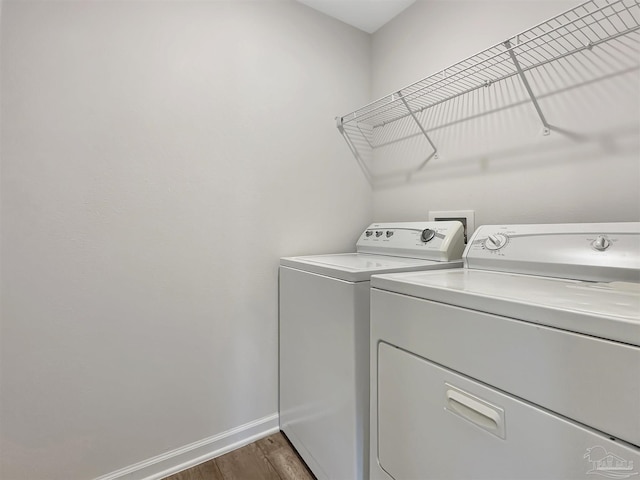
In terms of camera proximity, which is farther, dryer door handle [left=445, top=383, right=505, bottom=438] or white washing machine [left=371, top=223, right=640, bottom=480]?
dryer door handle [left=445, top=383, right=505, bottom=438]

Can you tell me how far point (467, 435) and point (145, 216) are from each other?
1.35 metres

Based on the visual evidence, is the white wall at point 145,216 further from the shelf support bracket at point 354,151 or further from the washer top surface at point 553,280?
the washer top surface at point 553,280

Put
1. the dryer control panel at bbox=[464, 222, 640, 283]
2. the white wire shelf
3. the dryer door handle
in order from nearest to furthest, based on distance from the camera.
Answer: the dryer door handle, the dryer control panel at bbox=[464, 222, 640, 283], the white wire shelf

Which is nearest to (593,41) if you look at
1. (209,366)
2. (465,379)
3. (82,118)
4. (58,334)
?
(465,379)

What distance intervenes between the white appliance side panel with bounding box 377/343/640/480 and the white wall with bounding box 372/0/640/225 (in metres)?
0.88

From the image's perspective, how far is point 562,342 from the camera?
55cm

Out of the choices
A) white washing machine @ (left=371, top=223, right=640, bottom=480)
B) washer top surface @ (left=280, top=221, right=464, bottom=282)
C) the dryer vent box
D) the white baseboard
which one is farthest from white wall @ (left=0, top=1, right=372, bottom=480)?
white washing machine @ (left=371, top=223, right=640, bottom=480)

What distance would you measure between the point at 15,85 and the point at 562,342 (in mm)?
1748

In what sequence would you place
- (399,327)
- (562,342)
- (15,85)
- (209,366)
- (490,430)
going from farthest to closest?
(209,366), (15,85), (399,327), (490,430), (562,342)

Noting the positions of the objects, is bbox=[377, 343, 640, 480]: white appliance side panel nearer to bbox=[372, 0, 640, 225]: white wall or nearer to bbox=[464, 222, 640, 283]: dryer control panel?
bbox=[464, 222, 640, 283]: dryer control panel

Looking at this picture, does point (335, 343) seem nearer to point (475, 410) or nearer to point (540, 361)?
point (475, 410)

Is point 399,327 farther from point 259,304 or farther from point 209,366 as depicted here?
point 209,366

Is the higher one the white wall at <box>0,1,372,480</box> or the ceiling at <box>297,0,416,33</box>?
the ceiling at <box>297,0,416,33</box>

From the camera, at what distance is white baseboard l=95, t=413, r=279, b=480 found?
1249 mm
